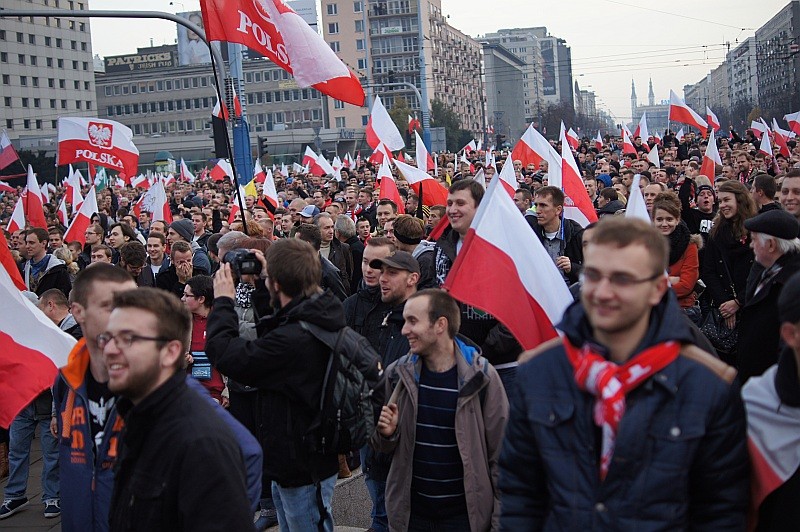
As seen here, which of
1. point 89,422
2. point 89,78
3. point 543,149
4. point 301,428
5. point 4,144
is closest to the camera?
point 89,422

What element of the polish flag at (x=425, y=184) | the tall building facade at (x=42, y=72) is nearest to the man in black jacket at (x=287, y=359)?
the polish flag at (x=425, y=184)

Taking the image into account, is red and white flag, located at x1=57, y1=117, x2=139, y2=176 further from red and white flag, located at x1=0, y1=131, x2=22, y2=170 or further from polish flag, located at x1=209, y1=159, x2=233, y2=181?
red and white flag, located at x1=0, y1=131, x2=22, y2=170

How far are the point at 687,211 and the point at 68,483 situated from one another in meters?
8.30

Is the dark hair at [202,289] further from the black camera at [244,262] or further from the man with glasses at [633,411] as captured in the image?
the man with glasses at [633,411]

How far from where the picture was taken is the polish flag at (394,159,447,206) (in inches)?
471

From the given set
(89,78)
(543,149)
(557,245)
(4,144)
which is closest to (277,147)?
(89,78)

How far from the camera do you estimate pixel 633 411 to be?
2.65 meters

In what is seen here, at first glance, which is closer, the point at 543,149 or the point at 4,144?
the point at 543,149

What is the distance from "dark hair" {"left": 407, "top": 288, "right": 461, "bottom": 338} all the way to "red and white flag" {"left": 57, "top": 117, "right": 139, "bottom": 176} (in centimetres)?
1497

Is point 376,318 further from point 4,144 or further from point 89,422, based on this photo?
point 4,144

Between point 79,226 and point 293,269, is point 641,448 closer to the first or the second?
point 293,269

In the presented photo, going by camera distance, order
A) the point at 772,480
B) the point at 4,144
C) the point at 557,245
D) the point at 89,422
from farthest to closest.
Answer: the point at 4,144 → the point at 557,245 → the point at 89,422 → the point at 772,480

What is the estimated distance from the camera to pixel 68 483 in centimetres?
373

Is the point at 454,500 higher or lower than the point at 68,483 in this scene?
lower
